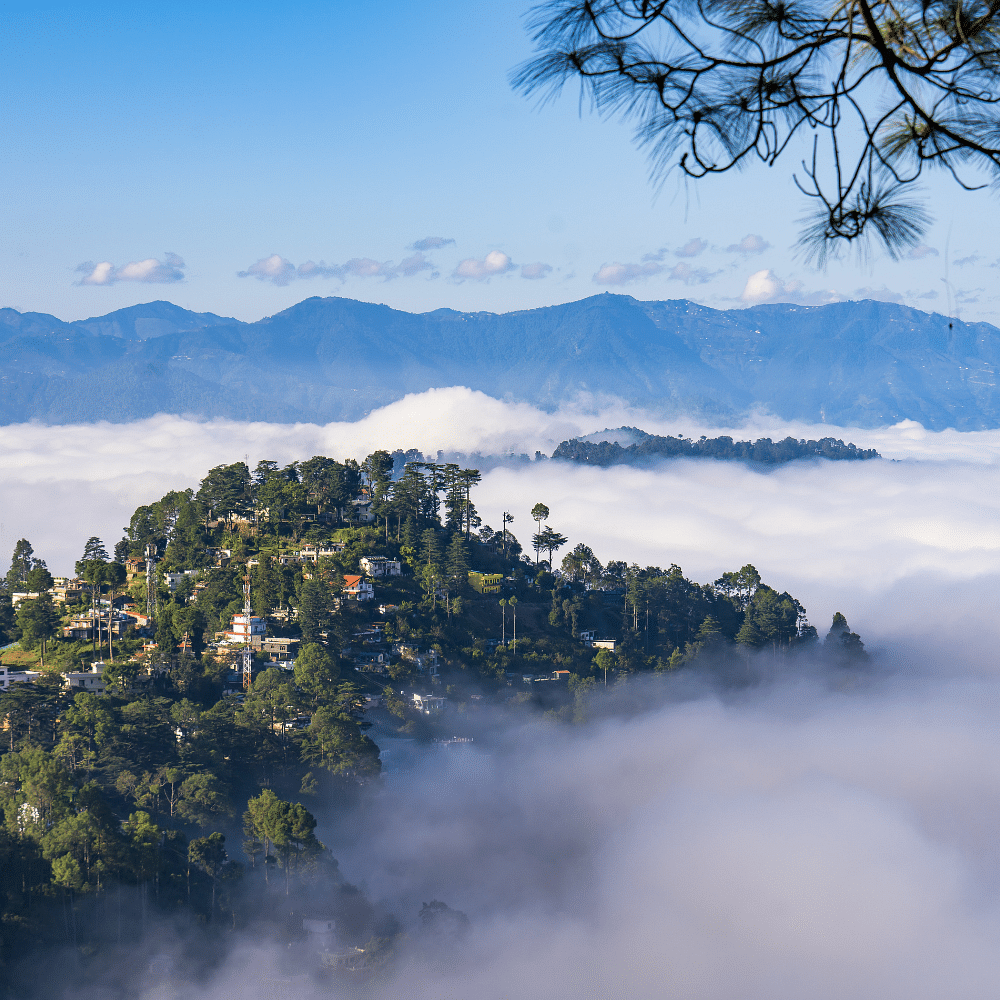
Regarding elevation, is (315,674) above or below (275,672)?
below

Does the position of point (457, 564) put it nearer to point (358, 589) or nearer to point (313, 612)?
point (358, 589)

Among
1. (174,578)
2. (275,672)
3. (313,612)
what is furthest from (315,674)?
(174,578)

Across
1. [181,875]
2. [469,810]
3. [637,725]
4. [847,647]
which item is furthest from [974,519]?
[181,875]

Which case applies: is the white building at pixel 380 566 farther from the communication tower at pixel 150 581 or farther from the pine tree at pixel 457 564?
the communication tower at pixel 150 581

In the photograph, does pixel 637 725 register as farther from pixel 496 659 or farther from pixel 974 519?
pixel 974 519

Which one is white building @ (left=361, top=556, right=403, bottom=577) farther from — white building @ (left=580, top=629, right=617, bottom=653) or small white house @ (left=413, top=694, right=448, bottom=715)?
white building @ (left=580, top=629, right=617, bottom=653)

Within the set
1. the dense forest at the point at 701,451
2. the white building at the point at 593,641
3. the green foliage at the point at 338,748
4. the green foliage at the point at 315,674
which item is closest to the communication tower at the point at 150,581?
the green foliage at the point at 315,674
